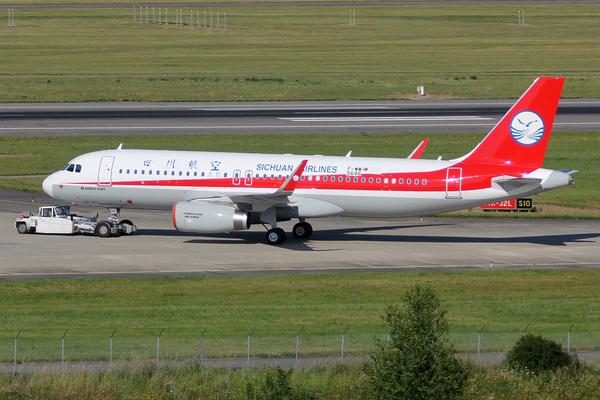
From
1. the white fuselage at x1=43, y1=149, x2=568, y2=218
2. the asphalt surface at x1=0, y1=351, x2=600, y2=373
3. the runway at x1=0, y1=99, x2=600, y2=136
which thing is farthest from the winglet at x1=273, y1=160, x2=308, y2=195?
the runway at x1=0, y1=99, x2=600, y2=136

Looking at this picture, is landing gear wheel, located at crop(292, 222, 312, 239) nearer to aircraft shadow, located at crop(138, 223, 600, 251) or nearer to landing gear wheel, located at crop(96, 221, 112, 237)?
aircraft shadow, located at crop(138, 223, 600, 251)

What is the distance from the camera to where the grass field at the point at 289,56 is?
117562 millimetres

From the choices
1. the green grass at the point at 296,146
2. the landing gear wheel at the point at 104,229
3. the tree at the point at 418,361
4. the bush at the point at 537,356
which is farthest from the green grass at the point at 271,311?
the green grass at the point at 296,146

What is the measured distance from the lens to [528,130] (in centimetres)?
5081

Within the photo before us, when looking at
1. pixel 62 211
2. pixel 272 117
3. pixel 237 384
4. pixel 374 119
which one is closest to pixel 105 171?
pixel 62 211

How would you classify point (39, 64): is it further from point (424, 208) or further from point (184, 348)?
point (184, 348)

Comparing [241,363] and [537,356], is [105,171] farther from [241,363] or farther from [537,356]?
[537,356]

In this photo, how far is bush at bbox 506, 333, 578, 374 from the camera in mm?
28297

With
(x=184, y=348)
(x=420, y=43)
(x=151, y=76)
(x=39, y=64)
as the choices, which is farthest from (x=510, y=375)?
(x=420, y=43)

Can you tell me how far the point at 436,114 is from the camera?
104 metres

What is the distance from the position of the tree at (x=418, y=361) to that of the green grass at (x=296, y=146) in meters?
49.1

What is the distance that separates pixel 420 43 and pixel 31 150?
10028 centimetres

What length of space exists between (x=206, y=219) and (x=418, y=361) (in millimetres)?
27394

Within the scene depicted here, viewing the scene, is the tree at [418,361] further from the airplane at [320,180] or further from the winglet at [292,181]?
the airplane at [320,180]
